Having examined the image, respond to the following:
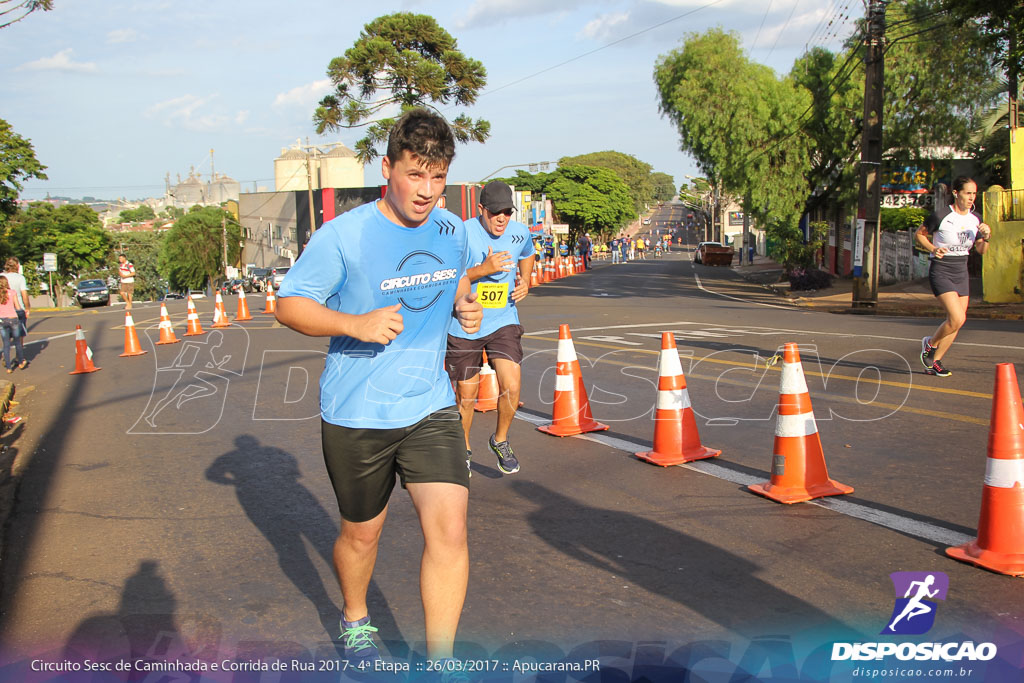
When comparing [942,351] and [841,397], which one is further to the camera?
[942,351]

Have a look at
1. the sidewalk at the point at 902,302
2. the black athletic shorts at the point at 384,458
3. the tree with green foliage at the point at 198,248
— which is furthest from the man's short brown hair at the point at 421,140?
the tree with green foliage at the point at 198,248

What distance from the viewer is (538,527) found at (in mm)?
5043

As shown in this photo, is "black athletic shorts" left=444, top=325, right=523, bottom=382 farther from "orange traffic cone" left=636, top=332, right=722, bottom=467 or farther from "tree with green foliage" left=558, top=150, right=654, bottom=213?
"tree with green foliage" left=558, top=150, right=654, bottom=213

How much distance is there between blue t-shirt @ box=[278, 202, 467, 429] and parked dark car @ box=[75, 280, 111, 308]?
5128 cm

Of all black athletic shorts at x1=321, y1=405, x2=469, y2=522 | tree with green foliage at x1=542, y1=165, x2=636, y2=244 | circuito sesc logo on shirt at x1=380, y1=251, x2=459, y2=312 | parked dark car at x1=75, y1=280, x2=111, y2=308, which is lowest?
parked dark car at x1=75, y1=280, x2=111, y2=308

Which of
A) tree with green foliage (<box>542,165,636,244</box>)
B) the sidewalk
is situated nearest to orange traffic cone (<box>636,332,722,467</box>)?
the sidewalk

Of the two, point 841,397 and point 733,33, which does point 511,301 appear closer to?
point 841,397

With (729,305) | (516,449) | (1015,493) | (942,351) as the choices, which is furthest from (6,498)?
(729,305)

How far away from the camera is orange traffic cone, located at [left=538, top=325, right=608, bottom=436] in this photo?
7488mm

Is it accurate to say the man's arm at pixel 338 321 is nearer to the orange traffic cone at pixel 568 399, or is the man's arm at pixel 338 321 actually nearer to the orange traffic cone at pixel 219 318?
the orange traffic cone at pixel 568 399

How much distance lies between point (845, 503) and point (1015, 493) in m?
1.20

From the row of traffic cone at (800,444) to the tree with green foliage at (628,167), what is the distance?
509ft

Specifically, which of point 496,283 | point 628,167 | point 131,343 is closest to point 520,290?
point 496,283

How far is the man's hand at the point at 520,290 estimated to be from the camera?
597cm
